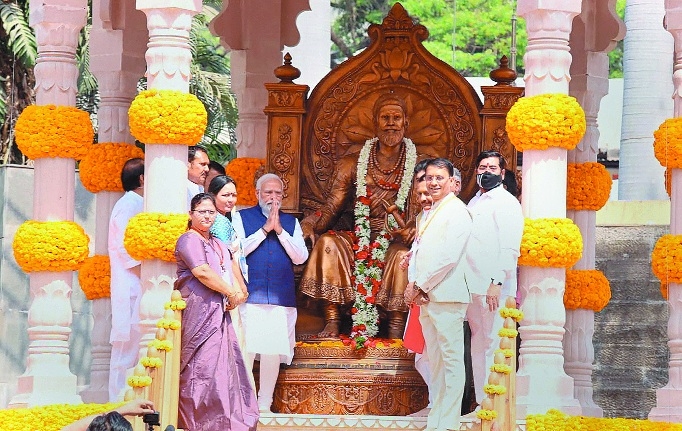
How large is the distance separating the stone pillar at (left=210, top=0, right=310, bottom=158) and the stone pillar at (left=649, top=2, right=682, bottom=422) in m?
4.69

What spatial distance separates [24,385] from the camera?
56.4 ft

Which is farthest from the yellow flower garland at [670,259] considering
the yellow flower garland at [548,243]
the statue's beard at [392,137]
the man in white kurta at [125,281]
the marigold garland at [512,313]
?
the man in white kurta at [125,281]

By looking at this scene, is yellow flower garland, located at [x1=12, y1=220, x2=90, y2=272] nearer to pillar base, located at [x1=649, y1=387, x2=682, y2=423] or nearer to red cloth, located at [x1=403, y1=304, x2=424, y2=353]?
red cloth, located at [x1=403, y1=304, x2=424, y2=353]

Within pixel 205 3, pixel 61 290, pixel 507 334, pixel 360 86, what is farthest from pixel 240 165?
pixel 205 3

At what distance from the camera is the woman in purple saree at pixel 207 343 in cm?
1517

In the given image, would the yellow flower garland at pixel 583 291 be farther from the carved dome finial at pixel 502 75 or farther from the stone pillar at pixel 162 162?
the stone pillar at pixel 162 162

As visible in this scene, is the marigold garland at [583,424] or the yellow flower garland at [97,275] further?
the yellow flower garland at [97,275]

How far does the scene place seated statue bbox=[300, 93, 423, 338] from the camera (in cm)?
1741

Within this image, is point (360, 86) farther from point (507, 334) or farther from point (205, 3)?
point (205, 3)

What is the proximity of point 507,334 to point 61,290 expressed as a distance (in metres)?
4.21

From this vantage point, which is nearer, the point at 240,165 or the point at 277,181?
the point at 277,181

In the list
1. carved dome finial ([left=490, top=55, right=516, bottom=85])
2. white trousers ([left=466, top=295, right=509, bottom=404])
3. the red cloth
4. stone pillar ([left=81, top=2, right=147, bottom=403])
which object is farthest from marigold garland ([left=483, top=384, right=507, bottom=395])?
stone pillar ([left=81, top=2, right=147, bottom=403])

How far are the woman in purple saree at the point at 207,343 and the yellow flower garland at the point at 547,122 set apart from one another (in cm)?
248

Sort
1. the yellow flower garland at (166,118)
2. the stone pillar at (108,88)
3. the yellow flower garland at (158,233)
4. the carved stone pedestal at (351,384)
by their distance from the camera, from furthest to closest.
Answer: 1. the stone pillar at (108,88)
2. the carved stone pedestal at (351,384)
3. the yellow flower garland at (166,118)
4. the yellow flower garland at (158,233)
